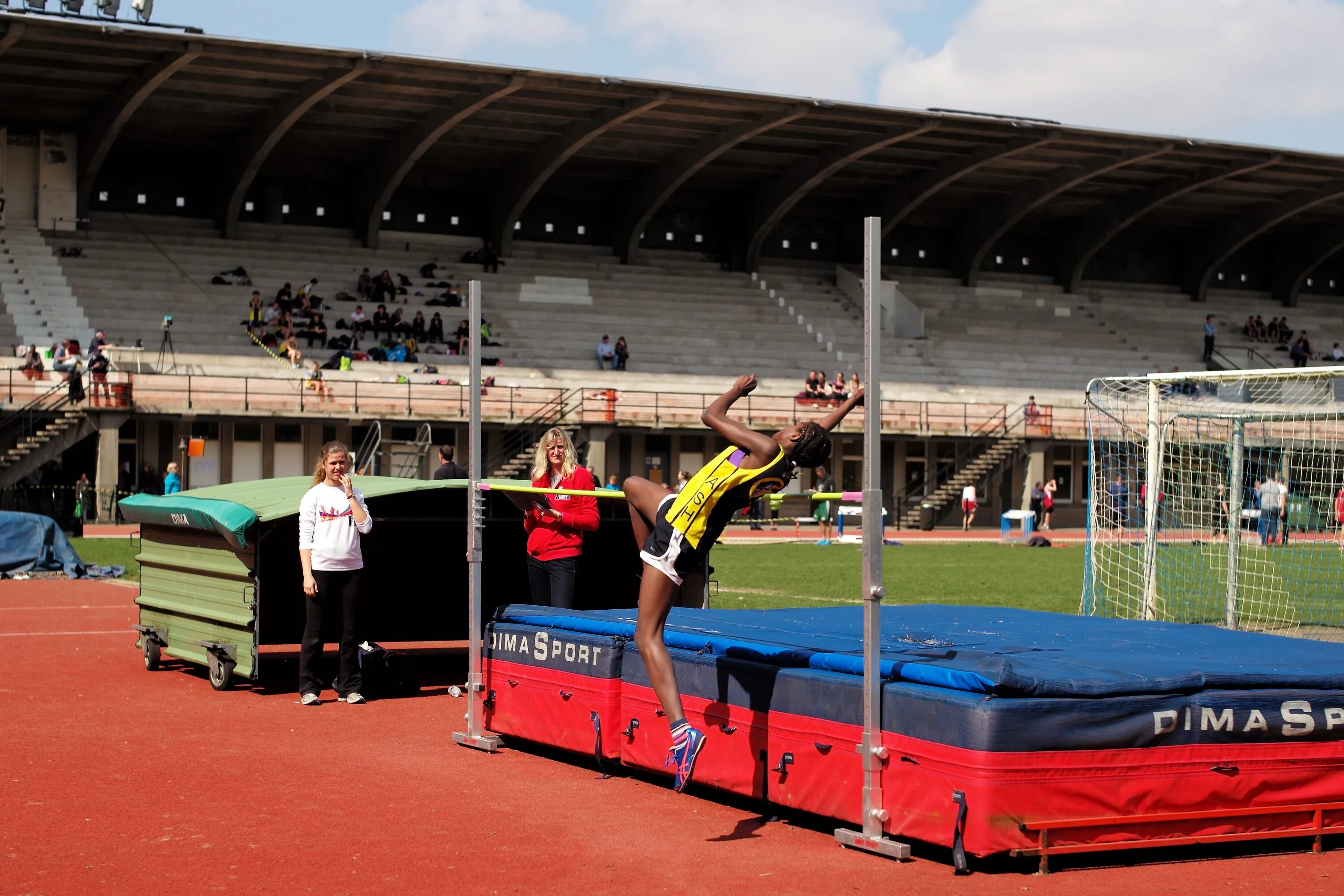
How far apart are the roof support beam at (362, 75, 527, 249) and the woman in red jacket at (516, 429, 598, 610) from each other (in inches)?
1296

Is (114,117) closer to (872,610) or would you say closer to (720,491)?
(720,491)

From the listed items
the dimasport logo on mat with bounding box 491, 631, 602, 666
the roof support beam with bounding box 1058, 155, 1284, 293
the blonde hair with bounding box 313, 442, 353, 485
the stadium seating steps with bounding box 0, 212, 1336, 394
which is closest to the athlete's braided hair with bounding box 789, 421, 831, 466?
the dimasport logo on mat with bounding box 491, 631, 602, 666

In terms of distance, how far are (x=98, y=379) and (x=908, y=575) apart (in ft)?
68.5

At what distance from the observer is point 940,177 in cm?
5044

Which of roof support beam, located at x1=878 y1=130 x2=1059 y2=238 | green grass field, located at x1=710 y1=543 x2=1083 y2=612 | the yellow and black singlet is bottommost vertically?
green grass field, located at x1=710 y1=543 x2=1083 y2=612

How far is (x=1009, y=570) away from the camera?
25.6 meters

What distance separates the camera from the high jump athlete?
6.96m

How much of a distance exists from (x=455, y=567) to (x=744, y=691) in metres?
5.97

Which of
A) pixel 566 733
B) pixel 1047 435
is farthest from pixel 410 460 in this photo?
pixel 566 733

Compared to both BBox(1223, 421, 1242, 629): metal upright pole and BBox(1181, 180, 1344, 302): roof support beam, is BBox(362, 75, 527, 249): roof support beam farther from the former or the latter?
BBox(1181, 180, 1344, 302): roof support beam

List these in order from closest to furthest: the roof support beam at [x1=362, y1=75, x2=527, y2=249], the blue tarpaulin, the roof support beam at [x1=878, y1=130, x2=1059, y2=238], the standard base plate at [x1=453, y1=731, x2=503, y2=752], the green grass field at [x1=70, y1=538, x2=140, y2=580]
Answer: the standard base plate at [x1=453, y1=731, x2=503, y2=752], the blue tarpaulin, the green grass field at [x1=70, y1=538, x2=140, y2=580], the roof support beam at [x1=362, y1=75, x2=527, y2=249], the roof support beam at [x1=878, y1=130, x2=1059, y2=238]

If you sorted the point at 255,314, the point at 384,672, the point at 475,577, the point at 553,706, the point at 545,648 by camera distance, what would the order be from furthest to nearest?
Result: the point at 255,314 → the point at 384,672 → the point at 475,577 → the point at 545,648 → the point at 553,706

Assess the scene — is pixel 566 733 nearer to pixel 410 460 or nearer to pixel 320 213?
pixel 410 460

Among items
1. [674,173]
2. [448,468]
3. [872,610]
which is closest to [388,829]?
[872,610]
